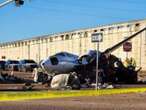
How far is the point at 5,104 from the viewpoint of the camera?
2011 centimetres

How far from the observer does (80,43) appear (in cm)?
7781

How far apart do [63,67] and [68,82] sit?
4.84 metres

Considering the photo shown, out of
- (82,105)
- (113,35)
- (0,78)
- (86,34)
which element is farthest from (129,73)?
(86,34)

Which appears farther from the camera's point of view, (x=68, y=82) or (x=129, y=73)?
(x=129, y=73)

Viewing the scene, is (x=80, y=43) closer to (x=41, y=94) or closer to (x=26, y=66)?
(x=26, y=66)

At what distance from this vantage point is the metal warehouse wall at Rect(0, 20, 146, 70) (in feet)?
213

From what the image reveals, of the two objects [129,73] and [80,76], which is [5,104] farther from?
[129,73]

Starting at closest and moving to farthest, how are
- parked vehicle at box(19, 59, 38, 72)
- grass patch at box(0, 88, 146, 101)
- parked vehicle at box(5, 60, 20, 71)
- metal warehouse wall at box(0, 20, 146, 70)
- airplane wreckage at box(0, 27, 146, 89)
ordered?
grass patch at box(0, 88, 146, 101), airplane wreckage at box(0, 27, 146, 89), metal warehouse wall at box(0, 20, 146, 70), parked vehicle at box(5, 60, 20, 71), parked vehicle at box(19, 59, 38, 72)

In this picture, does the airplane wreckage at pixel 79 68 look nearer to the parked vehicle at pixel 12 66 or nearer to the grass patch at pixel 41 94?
the grass patch at pixel 41 94

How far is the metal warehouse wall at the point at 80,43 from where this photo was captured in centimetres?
6497

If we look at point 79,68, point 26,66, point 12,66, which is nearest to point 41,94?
point 79,68

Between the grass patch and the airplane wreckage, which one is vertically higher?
the airplane wreckage

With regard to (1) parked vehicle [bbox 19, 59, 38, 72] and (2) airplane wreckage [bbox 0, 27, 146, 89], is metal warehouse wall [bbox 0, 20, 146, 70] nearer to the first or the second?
(1) parked vehicle [bbox 19, 59, 38, 72]

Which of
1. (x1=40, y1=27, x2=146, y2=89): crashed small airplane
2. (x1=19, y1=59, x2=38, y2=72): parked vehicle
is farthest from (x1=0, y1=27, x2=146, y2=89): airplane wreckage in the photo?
(x1=19, y1=59, x2=38, y2=72): parked vehicle
